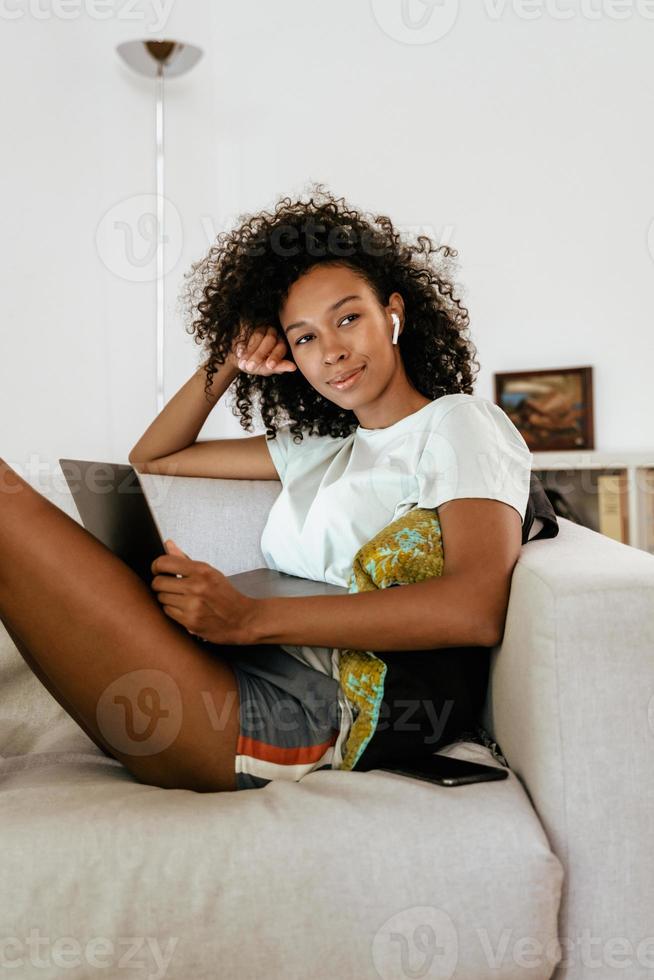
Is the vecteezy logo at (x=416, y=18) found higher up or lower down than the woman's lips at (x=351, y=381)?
higher up

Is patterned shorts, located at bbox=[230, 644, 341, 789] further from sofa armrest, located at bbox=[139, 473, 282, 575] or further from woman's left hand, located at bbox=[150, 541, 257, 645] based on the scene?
sofa armrest, located at bbox=[139, 473, 282, 575]

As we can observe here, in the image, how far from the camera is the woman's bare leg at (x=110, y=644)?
105 centimetres

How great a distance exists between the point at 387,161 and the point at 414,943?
10.2 feet

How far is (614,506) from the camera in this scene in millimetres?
3129

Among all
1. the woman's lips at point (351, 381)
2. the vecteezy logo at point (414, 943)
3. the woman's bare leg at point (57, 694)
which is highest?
the woman's lips at point (351, 381)

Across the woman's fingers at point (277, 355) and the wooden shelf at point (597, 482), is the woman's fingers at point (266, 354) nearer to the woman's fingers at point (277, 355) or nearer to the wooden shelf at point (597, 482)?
the woman's fingers at point (277, 355)

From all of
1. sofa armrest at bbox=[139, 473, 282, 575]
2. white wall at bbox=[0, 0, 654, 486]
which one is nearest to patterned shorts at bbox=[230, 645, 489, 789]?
sofa armrest at bbox=[139, 473, 282, 575]

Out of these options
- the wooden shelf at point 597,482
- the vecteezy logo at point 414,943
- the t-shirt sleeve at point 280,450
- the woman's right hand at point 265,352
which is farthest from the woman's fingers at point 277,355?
the wooden shelf at point 597,482

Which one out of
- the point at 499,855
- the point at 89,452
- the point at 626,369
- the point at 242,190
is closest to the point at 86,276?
the point at 89,452

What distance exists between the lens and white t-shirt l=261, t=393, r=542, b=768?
1.19 meters

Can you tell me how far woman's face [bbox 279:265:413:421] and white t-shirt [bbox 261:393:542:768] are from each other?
0.25 ft

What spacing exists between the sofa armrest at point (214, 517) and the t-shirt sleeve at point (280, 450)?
5 cm

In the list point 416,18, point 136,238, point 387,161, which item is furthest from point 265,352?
point 416,18
